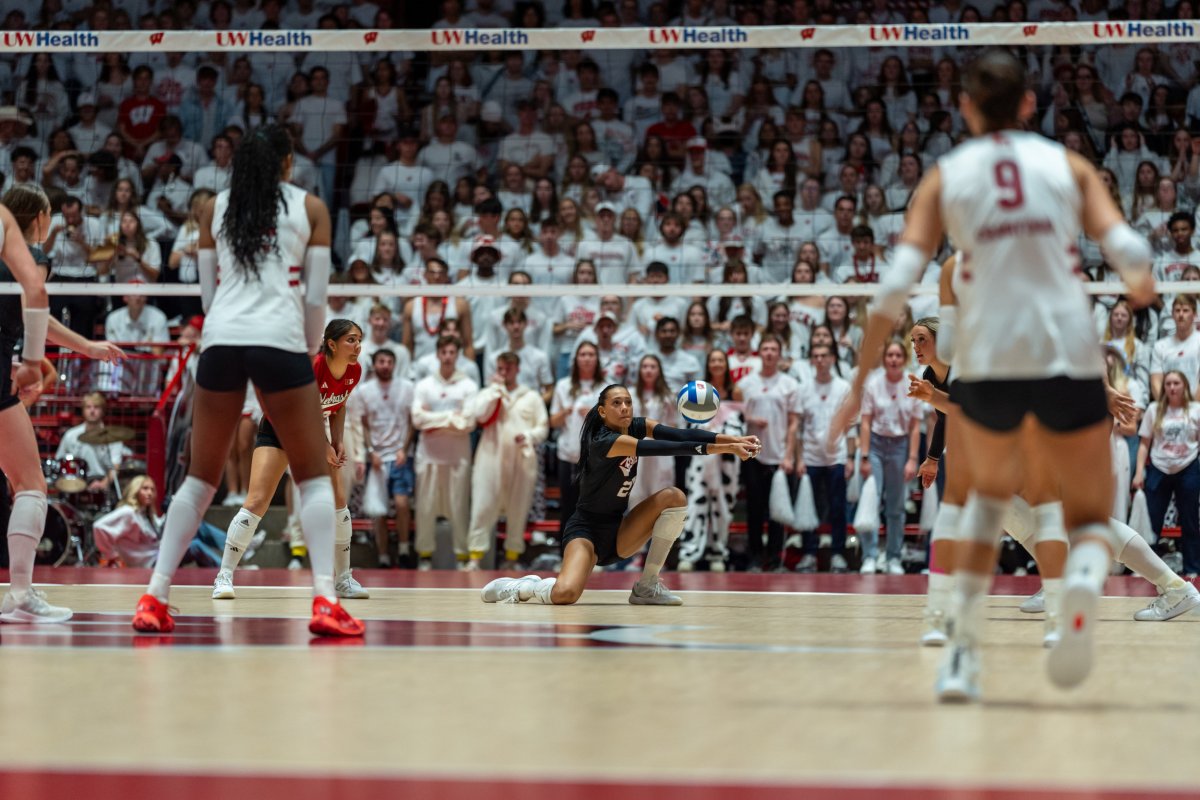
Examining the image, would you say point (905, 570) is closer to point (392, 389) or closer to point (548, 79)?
point (392, 389)

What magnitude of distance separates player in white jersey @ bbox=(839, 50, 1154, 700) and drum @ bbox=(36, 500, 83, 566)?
10517 mm

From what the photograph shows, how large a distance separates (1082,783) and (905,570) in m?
10.7

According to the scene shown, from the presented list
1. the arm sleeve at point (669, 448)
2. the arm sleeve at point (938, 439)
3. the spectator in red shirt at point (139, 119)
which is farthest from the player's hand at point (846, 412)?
the spectator in red shirt at point (139, 119)

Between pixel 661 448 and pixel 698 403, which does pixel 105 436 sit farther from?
pixel 661 448

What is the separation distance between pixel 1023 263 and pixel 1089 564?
89cm

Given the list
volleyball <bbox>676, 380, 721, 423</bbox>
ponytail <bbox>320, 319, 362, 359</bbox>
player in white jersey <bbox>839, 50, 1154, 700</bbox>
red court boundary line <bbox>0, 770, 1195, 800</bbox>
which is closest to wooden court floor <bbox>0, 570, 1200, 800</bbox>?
red court boundary line <bbox>0, 770, 1195, 800</bbox>

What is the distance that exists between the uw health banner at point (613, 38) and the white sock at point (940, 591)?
747 centimetres

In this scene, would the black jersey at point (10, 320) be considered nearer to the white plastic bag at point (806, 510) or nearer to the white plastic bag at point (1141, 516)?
the white plastic bag at point (806, 510)

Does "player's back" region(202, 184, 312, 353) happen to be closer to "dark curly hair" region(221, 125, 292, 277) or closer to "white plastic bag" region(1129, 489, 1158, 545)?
"dark curly hair" region(221, 125, 292, 277)

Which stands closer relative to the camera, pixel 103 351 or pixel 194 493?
pixel 194 493

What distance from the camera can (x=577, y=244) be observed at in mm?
15375

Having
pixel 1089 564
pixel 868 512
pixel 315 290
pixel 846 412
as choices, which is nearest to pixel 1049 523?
pixel 846 412

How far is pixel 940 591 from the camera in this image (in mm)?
6422

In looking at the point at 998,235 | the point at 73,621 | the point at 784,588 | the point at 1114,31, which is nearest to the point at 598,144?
the point at 1114,31
